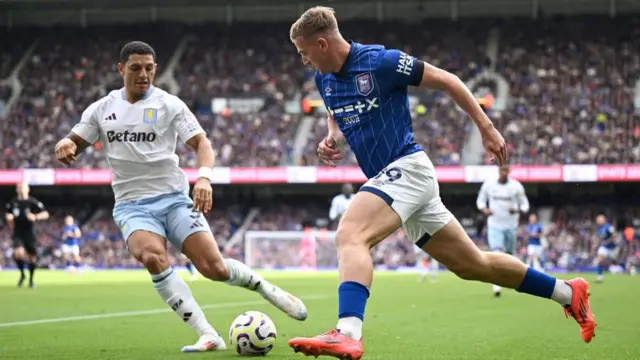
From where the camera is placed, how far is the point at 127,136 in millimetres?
7922

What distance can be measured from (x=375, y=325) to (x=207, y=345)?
321 centimetres

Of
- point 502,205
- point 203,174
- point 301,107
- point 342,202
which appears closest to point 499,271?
point 203,174

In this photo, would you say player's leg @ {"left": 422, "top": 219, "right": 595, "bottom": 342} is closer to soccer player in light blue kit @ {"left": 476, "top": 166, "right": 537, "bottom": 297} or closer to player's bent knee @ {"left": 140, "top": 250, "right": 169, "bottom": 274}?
player's bent knee @ {"left": 140, "top": 250, "right": 169, "bottom": 274}

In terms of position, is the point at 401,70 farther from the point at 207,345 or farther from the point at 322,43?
the point at 207,345

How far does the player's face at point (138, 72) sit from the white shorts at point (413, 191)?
2.60 metres

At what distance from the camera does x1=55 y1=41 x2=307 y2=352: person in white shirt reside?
773 cm

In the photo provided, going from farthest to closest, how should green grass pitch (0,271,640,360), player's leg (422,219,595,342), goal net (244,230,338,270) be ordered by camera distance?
goal net (244,230,338,270), green grass pitch (0,271,640,360), player's leg (422,219,595,342)

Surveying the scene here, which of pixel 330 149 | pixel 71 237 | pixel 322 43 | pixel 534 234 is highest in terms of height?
pixel 322 43

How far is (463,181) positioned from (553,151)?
3.79 meters

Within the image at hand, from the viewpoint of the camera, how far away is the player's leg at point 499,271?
20.9 ft

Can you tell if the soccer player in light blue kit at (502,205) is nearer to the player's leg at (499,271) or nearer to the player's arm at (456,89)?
the player's leg at (499,271)

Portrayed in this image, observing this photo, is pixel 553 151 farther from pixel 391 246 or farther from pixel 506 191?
pixel 506 191

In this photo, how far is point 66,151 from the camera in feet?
24.0

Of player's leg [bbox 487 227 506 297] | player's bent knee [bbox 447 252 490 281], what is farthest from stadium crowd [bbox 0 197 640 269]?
player's bent knee [bbox 447 252 490 281]
